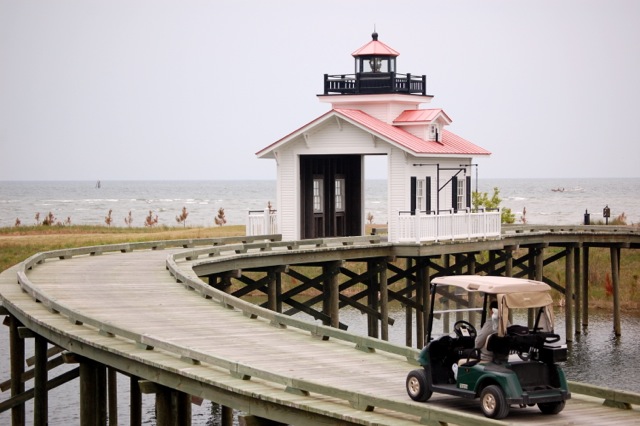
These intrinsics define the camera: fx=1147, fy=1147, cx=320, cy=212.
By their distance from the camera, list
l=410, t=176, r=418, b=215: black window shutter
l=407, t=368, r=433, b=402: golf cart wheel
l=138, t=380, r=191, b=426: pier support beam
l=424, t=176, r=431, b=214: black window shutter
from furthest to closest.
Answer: l=424, t=176, r=431, b=214: black window shutter
l=410, t=176, r=418, b=215: black window shutter
l=138, t=380, r=191, b=426: pier support beam
l=407, t=368, r=433, b=402: golf cart wheel

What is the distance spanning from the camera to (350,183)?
36594 millimetres

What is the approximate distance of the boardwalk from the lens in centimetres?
1366

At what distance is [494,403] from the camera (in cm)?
1337

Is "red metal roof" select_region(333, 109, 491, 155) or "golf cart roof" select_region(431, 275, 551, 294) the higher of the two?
"red metal roof" select_region(333, 109, 491, 155)

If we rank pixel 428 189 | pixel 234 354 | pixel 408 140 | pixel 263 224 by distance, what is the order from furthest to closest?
pixel 263 224 → pixel 428 189 → pixel 408 140 → pixel 234 354

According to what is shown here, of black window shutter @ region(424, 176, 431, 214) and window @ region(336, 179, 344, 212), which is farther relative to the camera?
window @ region(336, 179, 344, 212)

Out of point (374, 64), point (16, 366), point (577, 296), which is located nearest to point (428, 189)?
point (374, 64)

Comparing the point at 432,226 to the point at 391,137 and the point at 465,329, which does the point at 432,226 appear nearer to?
the point at 391,137

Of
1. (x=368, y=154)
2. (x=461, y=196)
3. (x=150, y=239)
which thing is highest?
(x=368, y=154)

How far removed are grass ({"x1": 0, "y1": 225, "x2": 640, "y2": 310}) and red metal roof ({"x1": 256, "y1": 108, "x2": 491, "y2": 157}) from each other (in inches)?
462

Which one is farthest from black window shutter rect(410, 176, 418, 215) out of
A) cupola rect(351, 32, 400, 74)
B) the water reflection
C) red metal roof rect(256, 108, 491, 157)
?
the water reflection

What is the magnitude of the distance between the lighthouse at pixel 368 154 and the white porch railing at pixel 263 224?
36cm

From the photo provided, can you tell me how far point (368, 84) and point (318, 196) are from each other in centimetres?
395

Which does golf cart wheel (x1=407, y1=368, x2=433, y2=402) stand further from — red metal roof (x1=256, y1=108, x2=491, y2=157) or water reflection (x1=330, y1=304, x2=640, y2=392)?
red metal roof (x1=256, y1=108, x2=491, y2=157)
